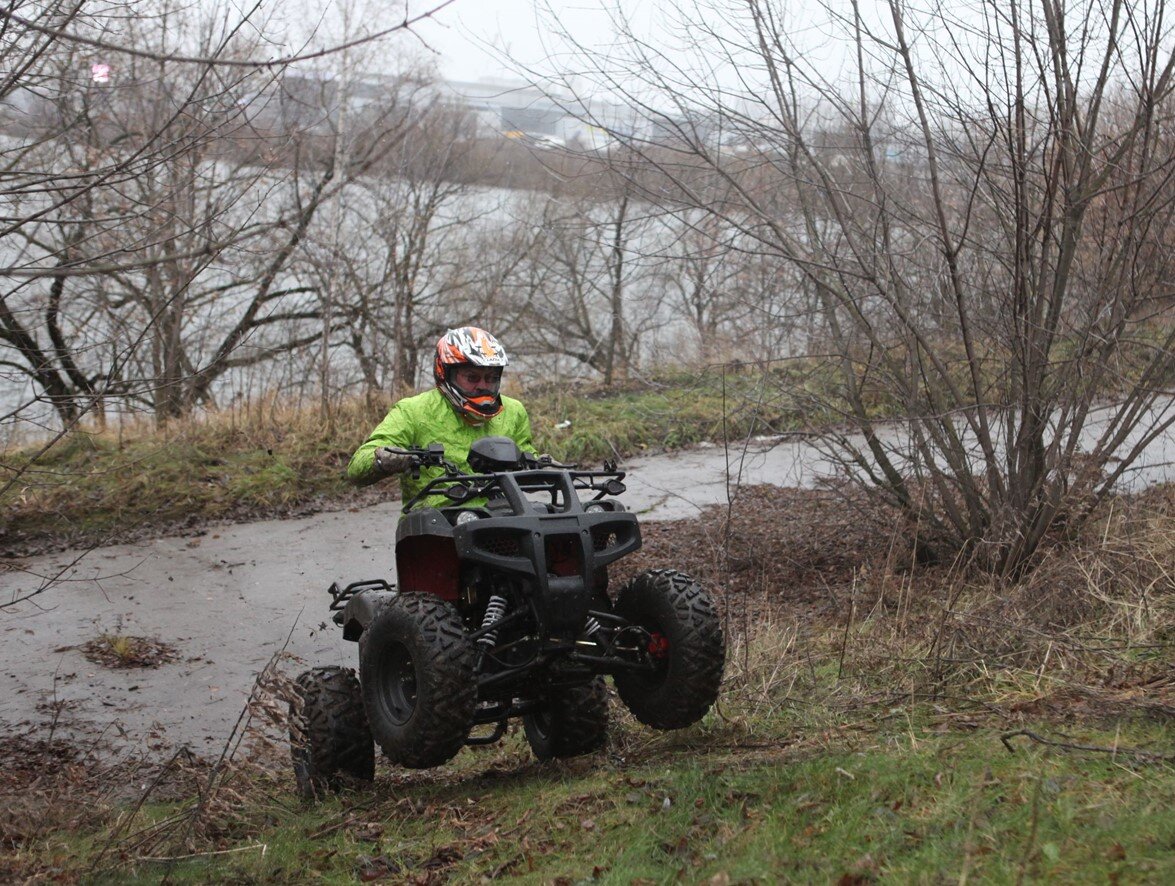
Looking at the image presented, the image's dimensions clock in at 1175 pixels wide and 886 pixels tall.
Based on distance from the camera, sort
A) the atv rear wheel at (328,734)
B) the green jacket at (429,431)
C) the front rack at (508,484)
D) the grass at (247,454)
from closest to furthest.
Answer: the front rack at (508,484)
the atv rear wheel at (328,734)
the green jacket at (429,431)
the grass at (247,454)

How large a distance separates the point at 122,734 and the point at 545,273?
14882 millimetres

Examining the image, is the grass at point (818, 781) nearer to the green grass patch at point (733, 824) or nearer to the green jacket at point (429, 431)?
the green grass patch at point (733, 824)

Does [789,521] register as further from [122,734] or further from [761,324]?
[122,734]

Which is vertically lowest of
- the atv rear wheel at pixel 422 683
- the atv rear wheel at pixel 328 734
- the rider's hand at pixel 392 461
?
the atv rear wheel at pixel 328 734

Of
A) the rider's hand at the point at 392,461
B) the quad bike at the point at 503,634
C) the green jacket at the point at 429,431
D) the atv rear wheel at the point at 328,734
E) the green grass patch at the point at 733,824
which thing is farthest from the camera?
the green jacket at the point at 429,431

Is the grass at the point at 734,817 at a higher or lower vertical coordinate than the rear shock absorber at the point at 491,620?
lower

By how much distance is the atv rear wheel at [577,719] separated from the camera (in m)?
5.61

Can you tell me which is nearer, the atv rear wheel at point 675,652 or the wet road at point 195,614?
the atv rear wheel at point 675,652

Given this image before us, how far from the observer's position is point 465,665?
473 centimetres

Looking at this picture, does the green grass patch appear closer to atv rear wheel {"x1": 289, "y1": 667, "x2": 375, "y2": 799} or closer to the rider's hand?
atv rear wheel {"x1": 289, "y1": 667, "x2": 375, "y2": 799}

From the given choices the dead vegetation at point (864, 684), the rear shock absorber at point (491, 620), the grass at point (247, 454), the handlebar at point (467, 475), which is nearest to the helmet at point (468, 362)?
the handlebar at point (467, 475)

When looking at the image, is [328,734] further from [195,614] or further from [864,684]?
[195,614]

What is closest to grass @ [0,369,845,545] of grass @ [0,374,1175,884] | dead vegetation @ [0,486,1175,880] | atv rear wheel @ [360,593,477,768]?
dead vegetation @ [0,486,1175,880]

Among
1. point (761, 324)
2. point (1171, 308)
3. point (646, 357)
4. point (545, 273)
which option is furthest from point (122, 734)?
point (545, 273)
